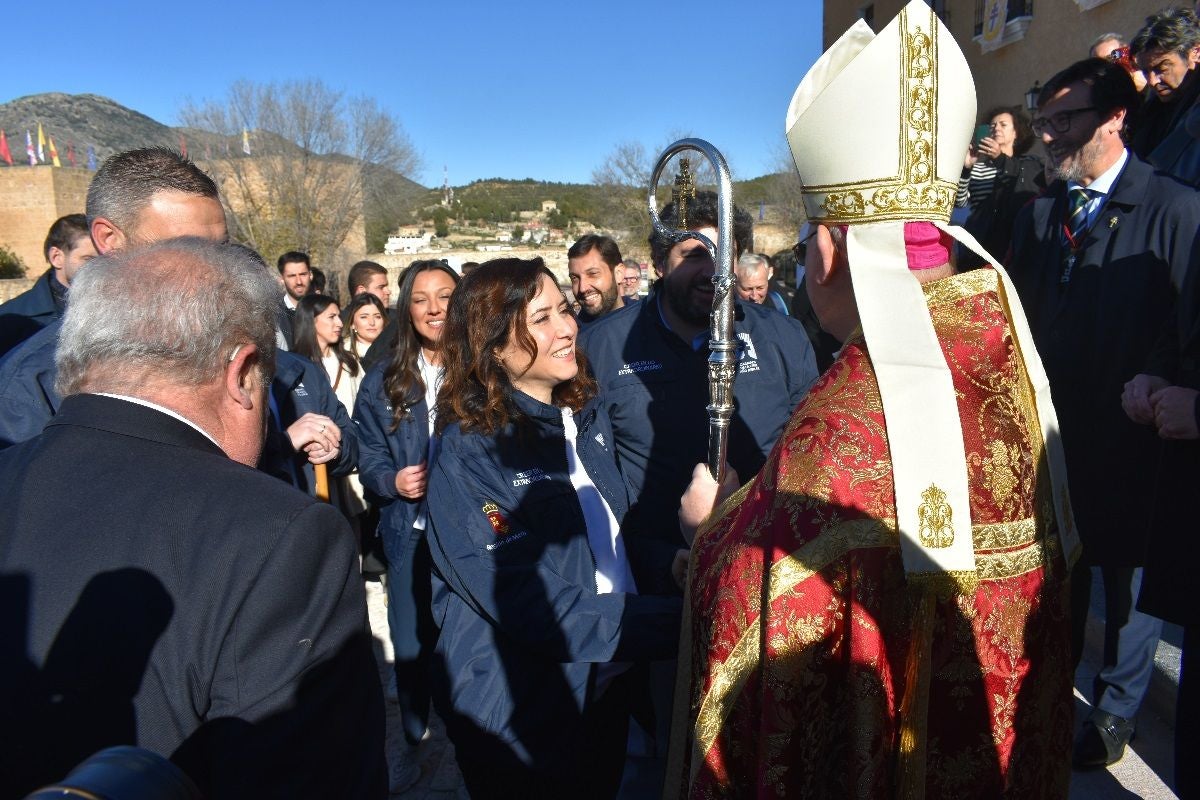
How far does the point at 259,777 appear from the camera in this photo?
117 cm

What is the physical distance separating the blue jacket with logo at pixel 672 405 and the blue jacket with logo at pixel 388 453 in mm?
839

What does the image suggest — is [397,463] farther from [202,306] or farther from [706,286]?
[202,306]

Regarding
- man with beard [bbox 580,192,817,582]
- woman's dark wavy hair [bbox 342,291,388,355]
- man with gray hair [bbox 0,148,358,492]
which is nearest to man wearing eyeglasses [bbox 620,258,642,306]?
woman's dark wavy hair [bbox 342,291,388,355]

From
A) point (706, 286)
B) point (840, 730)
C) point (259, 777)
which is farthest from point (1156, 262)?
point (259, 777)

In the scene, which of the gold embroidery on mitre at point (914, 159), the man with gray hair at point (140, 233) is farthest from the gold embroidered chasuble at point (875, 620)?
the man with gray hair at point (140, 233)

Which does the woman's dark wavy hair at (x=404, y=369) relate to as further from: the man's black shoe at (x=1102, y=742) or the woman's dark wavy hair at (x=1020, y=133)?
the woman's dark wavy hair at (x=1020, y=133)

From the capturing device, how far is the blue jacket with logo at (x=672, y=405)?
3041mm

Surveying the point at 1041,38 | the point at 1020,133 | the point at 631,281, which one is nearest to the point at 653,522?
the point at 1020,133

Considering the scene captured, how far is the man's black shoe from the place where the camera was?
9.91ft

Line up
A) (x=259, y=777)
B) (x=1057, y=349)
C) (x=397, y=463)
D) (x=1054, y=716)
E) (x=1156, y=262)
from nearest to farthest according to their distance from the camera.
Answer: (x=259, y=777), (x=1054, y=716), (x=1156, y=262), (x=1057, y=349), (x=397, y=463)

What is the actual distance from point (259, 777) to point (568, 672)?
3.33 feet

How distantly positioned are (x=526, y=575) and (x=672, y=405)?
1.26 metres

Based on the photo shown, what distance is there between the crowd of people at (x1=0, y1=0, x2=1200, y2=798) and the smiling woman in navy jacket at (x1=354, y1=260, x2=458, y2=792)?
566 mm

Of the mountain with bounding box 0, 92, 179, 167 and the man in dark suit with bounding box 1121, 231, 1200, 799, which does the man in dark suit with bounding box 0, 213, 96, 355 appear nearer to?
the man in dark suit with bounding box 1121, 231, 1200, 799
